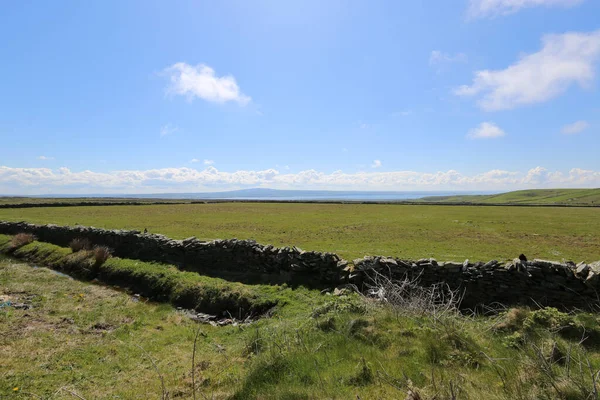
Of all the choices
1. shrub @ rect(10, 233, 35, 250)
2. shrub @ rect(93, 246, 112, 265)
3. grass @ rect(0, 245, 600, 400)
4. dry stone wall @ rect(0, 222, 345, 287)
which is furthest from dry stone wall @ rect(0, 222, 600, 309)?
shrub @ rect(10, 233, 35, 250)

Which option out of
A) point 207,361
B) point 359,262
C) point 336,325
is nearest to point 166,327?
point 207,361

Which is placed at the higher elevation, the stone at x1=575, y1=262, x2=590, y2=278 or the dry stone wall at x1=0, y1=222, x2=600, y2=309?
the stone at x1=575, y1=262, x2=590, y2=278

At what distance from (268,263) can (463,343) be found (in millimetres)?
9166

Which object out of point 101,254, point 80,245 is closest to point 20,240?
point 80,245

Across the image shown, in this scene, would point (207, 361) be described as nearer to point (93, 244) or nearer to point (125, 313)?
point (125, 313)

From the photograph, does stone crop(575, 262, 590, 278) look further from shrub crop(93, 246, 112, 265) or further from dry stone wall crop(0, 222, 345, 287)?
shrub crop(93, 246, 112, 265)

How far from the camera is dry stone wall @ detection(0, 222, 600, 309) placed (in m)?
8.88

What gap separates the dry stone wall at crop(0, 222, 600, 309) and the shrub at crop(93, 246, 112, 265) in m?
0.95

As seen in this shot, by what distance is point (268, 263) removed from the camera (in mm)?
13586

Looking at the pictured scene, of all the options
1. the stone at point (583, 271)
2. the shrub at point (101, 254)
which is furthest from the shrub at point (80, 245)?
the stone at point (583, 271)

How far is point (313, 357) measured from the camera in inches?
224

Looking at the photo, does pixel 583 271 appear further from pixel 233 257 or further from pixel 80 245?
pixel 80 245

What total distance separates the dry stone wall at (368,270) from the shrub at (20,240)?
713cm

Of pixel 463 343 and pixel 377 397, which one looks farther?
pixel 463 343
